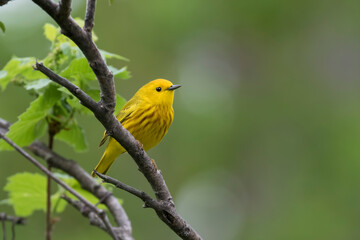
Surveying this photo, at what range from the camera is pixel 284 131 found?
10.7m

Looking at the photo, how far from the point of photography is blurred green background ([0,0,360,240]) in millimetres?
9180

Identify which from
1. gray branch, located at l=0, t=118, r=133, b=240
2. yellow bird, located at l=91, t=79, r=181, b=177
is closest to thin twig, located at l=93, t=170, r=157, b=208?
gray branch, located at l=0, t=118, r=133, b=240

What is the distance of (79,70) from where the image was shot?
2.77m

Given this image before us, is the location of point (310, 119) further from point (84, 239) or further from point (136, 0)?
point (84, 239)

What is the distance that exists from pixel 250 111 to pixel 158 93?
687 cm

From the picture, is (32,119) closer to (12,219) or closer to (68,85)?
(12,219)

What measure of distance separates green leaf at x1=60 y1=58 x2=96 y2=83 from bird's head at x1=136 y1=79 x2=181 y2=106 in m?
1.11

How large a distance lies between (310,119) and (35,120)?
810cm

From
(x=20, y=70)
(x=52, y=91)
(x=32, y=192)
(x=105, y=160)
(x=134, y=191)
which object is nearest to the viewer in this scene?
(x=134, y=191)

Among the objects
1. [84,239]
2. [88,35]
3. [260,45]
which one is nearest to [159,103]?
[88,35]

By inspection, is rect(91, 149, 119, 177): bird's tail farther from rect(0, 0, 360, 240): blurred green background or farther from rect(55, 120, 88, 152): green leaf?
rect(0, 0, 360, 240): blurred green background

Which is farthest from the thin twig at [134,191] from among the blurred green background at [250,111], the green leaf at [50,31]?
the blurred green background at [250,111]

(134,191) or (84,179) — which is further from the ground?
(134,191)

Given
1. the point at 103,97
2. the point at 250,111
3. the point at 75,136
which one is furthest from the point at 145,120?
the point at 250,111
